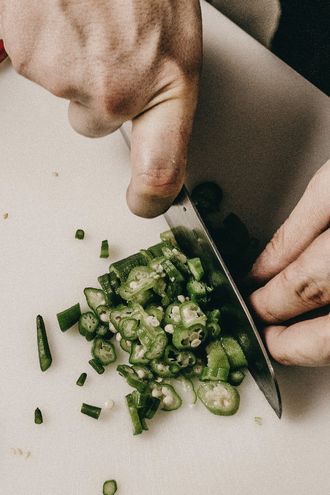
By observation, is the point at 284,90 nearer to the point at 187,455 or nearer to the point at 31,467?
the point at 187,455

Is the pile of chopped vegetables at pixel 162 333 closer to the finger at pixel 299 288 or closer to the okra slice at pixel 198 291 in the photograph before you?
the okra slice at pixel 198 291

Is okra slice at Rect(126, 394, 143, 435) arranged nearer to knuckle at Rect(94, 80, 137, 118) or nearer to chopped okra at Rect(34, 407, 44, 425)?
chopped okra at Rect(34, 407, 44, 425)

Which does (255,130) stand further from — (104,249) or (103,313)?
(103,313)

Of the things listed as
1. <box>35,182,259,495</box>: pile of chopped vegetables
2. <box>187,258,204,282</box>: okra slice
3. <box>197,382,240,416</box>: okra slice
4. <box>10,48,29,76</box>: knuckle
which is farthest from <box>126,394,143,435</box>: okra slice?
<box>10,48,29,76</box>: knuckle

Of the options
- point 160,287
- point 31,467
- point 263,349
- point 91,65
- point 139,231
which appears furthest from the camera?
point 139,231

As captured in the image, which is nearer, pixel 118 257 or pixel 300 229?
pixel 300 229

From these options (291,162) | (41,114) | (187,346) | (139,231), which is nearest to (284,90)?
(291,162)

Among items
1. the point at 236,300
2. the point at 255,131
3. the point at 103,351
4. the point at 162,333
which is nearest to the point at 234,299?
the point at 236,300
